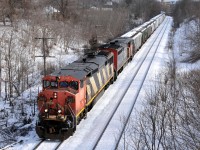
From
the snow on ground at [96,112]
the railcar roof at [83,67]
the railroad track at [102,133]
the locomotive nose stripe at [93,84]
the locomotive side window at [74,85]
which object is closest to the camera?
the railroad track at [102,133]

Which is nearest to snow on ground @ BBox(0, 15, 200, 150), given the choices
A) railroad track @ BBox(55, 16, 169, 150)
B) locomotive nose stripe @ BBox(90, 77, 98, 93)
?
railroad track @ BBox(55, 16, 169, 150)

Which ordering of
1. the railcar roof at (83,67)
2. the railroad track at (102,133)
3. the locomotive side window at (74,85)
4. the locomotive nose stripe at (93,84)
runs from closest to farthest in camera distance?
1. the railroad track at (102,133)
2. the locomotive side window at (74,85)
3. the railcar roof at (83,67)
4. the locomotive nose stripe at (93,84)

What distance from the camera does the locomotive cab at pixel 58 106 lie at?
1664cm

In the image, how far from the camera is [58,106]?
55.2 feet

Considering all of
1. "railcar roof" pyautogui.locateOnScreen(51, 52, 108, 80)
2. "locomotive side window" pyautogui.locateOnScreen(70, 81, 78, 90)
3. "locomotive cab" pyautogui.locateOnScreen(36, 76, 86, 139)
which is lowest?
"locomotive cab" pyautogui.locateOnScreen(36, 76, 86, 139)

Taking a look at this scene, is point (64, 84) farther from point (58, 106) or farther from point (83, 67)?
point (83, 67)

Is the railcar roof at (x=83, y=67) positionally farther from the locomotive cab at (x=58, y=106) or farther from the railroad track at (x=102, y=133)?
the railroad track at (x=102, y=133)

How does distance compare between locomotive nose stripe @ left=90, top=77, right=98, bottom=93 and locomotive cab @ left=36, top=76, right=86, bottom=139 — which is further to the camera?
locomotive nose stripe @ left=90, top=77, right=98, bottom=93

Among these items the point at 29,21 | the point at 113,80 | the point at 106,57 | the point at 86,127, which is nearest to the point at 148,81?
the point at 113,80

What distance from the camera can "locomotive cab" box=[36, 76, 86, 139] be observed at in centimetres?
1664

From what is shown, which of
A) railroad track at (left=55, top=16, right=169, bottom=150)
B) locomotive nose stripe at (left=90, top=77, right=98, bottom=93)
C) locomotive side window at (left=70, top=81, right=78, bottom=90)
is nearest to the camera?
railroad track at (left=55, top=16, right=169, bottom=150)

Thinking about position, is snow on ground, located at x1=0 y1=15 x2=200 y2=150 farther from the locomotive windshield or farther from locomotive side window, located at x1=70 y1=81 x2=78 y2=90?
the locomotive windshield

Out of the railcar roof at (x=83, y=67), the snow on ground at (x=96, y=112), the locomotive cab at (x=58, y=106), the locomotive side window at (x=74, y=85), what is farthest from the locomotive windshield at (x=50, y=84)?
the snow on ground at (x=96, y=112)

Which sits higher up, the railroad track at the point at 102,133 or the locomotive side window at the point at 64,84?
the locomotive side window at the point at 64,84
